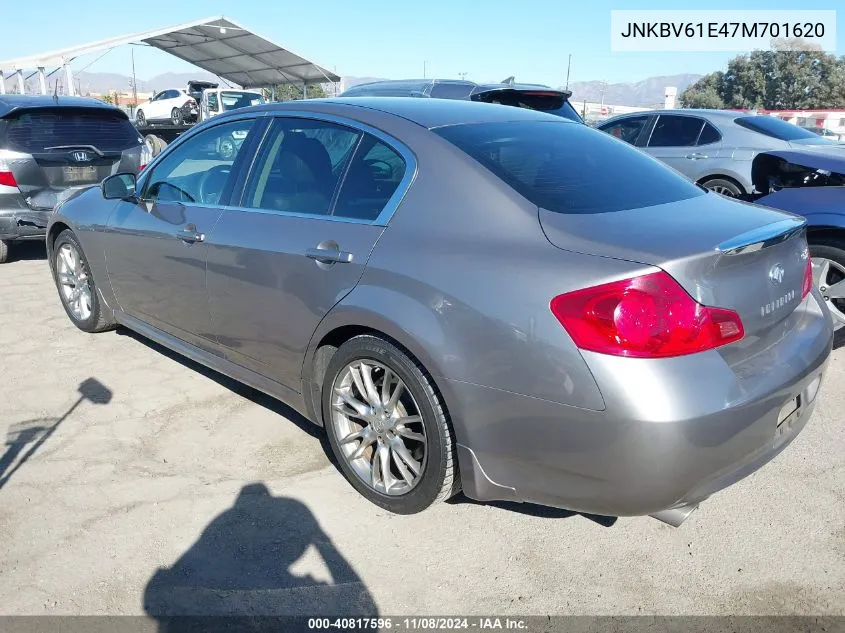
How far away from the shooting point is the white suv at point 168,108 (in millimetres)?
26047

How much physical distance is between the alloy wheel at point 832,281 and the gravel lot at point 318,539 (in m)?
1.08

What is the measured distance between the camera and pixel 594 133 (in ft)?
11.0

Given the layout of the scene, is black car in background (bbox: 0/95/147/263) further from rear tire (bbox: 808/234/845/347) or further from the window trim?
rear tire (bbox: 808/234/845/347)

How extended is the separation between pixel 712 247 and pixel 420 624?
1.56 m

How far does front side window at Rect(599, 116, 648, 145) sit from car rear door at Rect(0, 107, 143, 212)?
5.79m

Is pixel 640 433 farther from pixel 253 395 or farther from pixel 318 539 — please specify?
pixel 253 395

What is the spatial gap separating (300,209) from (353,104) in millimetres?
559

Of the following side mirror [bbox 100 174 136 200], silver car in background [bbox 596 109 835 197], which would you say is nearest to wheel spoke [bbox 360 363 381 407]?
side mirror [bbox 100 174 136 200]

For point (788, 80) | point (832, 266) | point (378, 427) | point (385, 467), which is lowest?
point (385, 467)

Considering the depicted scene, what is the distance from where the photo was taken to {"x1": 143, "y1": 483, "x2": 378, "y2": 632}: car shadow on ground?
231 centimetres

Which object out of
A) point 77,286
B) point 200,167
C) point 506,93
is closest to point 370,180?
point 200,167

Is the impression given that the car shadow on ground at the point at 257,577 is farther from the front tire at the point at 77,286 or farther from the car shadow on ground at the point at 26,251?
the car shadow on ground at the point at 26,251

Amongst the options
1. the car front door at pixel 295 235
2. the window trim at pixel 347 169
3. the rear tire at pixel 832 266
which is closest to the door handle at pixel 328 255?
the car front door at pixel 295 235

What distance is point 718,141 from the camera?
8.04m
